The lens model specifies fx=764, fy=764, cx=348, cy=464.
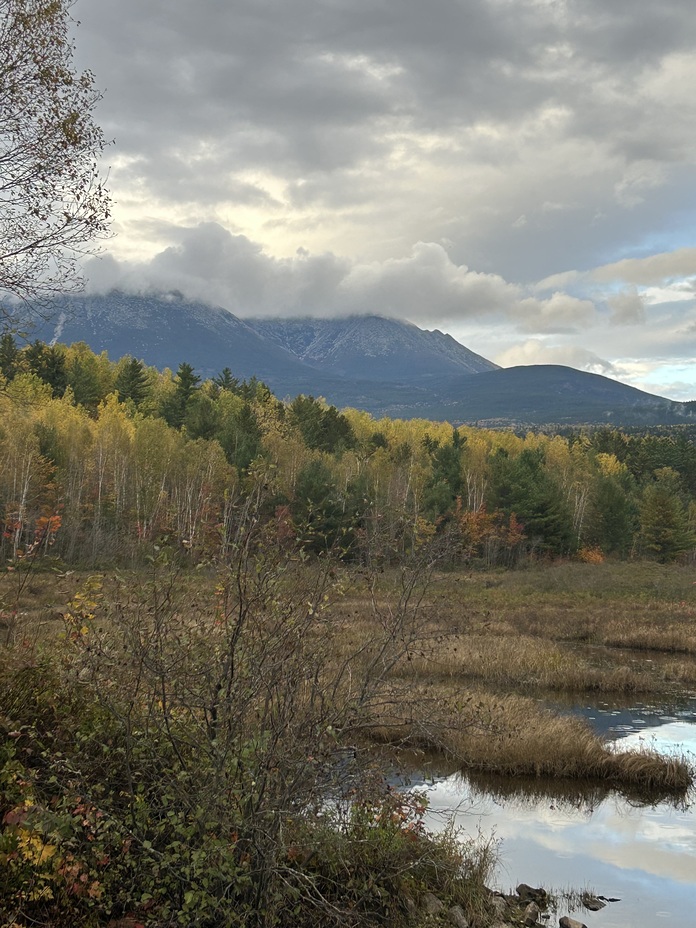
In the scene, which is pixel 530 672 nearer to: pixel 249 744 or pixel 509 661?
pixel 509 661

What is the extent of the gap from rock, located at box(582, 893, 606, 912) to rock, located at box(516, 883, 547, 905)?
1.73 feet

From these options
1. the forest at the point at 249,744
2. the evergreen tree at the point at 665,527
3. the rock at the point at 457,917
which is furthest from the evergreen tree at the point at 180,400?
the rock at the point at 457,917

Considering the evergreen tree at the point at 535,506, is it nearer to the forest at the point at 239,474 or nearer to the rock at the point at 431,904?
the forest at the point at 239,474

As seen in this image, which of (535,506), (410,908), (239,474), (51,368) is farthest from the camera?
(51,368)

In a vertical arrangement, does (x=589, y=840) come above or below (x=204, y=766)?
below

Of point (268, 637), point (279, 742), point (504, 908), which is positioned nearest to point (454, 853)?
point (504, 908)

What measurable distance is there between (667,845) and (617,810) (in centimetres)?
147

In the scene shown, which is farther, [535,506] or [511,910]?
[535,506]

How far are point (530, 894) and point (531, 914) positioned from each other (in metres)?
0.68

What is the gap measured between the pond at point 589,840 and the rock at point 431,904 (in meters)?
1.54

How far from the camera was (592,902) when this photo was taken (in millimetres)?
9711

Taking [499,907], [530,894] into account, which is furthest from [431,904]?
[530,894]

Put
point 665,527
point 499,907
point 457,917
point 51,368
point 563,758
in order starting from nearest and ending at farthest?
1. point 457,917
2. point 499,907
3. point 563,758
4. point 665,527
5. point 51,368

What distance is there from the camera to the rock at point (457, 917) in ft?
26.0
